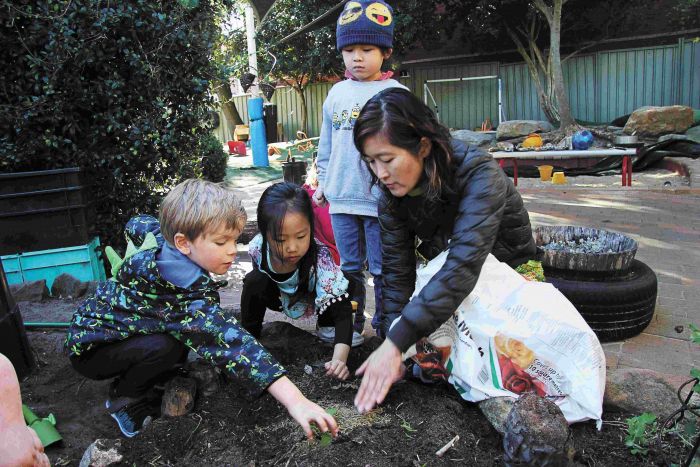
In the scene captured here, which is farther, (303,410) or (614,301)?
(614,301)

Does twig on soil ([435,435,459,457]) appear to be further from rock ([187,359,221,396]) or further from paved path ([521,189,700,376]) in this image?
paved path ([521,189,700,376])

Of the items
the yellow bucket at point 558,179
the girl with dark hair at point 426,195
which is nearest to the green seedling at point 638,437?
the girl with dark hair at point 426,195

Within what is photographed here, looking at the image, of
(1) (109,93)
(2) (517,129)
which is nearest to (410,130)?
(1) (109,93)

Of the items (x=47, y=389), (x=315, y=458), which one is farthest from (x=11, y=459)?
(x=47, y=389)

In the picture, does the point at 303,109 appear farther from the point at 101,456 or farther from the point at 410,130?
the point at 101,456

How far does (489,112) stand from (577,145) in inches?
326

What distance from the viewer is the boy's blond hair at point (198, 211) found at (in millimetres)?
2131

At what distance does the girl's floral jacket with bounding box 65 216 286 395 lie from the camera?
79.4 inches

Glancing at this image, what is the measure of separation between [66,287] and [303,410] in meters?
2.81

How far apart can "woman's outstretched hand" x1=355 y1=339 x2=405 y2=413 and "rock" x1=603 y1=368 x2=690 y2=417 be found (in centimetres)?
93

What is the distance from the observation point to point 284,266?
275cm

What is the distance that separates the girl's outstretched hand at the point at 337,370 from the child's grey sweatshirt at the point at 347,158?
1031 mm

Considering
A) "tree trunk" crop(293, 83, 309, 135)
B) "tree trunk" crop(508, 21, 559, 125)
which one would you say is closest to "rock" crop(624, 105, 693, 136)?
"tree trunk" crop(508, 21, 559, 125)

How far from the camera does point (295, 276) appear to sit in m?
2.78
